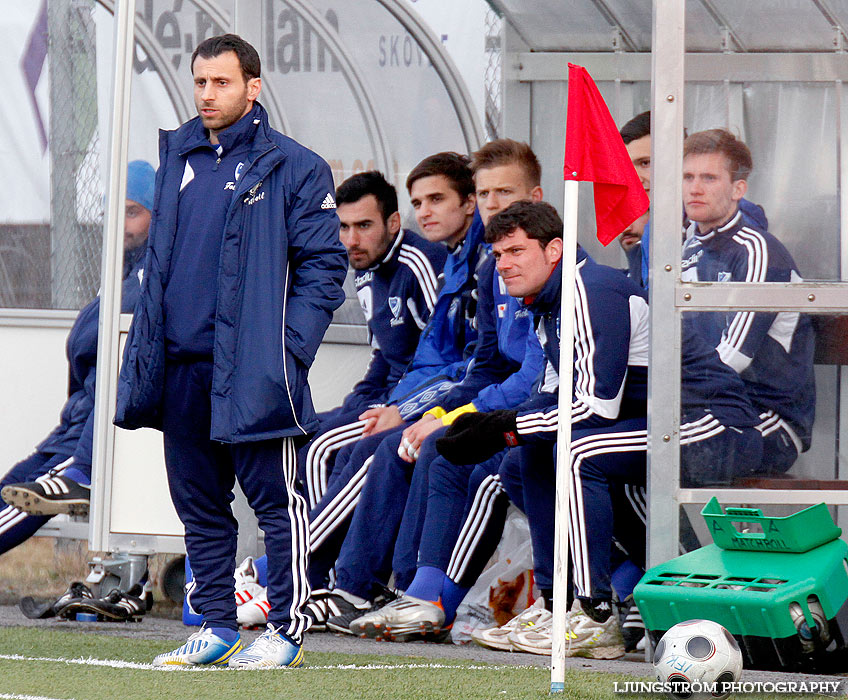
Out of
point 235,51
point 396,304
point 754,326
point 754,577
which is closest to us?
point 754,577

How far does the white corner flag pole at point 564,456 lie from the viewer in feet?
12.2

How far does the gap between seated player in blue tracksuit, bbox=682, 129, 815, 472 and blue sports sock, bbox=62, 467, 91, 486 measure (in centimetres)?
269

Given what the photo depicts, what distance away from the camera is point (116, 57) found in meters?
5.77

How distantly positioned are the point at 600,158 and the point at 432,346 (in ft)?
7.04

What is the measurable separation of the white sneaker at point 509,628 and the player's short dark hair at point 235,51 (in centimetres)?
194

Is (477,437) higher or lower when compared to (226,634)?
higher

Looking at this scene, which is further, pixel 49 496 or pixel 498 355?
pixel 49 496

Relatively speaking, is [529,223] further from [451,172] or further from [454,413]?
[451,172]

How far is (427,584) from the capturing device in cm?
521

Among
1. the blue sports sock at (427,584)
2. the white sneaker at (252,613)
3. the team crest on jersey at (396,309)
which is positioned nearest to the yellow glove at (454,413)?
the blue sports sock at (427,584)

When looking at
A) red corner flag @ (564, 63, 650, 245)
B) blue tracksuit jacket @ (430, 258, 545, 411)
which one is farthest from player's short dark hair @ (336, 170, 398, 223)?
red corner flag @ (564, 63, 650, 245)

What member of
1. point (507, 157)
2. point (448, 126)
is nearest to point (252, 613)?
point (507, 157)

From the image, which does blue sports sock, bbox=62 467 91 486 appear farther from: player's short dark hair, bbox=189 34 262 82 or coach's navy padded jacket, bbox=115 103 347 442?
player's short dark hair, bbox=189 34 262 82

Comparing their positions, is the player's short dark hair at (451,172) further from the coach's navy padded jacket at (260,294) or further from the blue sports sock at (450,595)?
the coach's navy padded jacket at (260,294)
